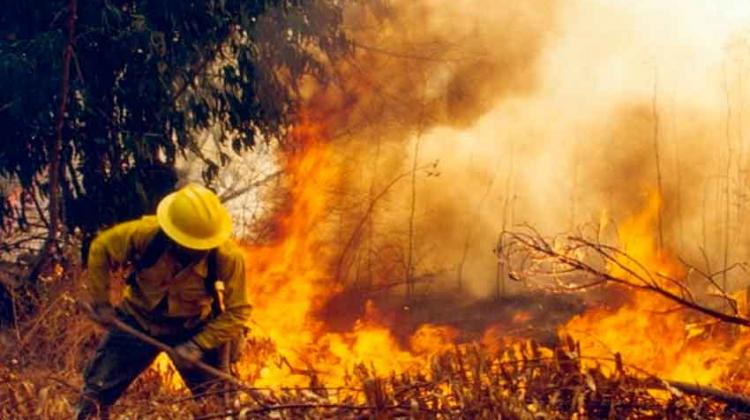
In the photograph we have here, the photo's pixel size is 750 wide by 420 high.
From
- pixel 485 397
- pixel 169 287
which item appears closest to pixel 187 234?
pixel 169 287

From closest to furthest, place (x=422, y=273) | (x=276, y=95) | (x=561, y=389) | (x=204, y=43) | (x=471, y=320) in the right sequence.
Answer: (x=561, y=389)
(x=204, y=43)
(x=276, y=95)
(x=471, y=320)
(x=422, y=273)

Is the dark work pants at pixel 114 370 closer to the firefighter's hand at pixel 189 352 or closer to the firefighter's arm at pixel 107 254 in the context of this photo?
the firefighter's hand at pixel 189 352

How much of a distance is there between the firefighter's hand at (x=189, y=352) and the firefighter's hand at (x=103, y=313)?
0.44m

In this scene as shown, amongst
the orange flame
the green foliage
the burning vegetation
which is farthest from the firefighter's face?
the burning vegetation

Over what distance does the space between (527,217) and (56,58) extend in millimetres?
7058

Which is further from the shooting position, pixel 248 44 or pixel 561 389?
pixel 248 44

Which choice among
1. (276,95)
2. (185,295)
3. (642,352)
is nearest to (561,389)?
(185,295)

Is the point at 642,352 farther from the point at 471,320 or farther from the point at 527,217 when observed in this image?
the point at 527,217

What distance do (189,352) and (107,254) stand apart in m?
0.79

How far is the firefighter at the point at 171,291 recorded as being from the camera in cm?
615

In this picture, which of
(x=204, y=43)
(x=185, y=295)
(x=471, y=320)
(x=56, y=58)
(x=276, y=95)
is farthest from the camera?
(x=471, y=320)

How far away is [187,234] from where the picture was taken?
6109mm

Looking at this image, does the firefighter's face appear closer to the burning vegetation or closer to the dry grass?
the dry grass

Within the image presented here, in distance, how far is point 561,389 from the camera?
5.27 metres
